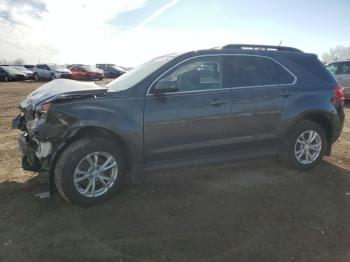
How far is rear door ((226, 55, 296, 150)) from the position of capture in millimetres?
5262

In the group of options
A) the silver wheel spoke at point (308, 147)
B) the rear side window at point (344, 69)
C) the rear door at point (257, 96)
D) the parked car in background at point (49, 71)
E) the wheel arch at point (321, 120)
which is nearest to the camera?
the rear door at point (257, 96)

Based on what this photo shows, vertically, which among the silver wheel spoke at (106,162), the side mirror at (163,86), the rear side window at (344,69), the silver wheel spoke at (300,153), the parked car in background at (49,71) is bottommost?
the silver wheel spoke at (300,153)

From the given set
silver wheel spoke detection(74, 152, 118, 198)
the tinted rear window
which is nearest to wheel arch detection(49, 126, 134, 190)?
silver wheel spoke detection(74, 152, 118, 198)

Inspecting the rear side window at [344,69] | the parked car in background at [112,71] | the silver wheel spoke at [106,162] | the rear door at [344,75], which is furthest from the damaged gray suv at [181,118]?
the parked car in background at [112,71]

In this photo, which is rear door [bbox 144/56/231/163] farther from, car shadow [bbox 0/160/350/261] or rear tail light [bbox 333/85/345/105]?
rear tail light [bbox 333/85/345/105]

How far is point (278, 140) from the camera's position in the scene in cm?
566

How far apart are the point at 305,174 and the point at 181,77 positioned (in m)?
2.58

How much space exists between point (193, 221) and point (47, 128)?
6.53 feet

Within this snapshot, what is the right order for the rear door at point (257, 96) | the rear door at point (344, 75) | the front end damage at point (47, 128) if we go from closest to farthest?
the front end damage at point (47, 128) → the rear door at point (257, 96) → the rear door at point (344, 75)

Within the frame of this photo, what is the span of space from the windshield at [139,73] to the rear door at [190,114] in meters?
0.26

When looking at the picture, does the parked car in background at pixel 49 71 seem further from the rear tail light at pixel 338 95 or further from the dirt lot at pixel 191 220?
the rear tail light at pixel 338 95

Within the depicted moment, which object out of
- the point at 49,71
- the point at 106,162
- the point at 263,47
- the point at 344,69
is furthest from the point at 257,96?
the point at 49,71

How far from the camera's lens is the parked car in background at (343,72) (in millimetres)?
14320

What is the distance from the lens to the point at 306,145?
5.93 metres
